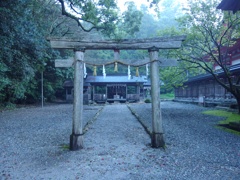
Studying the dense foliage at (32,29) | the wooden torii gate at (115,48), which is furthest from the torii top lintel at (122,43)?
the dense foliage at (32,29)

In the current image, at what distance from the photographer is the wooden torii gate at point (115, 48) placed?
5.39 metres

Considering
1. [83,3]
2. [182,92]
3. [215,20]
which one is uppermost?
[83,3]

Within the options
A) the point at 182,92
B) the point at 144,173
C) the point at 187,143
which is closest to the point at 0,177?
the point at 144,173

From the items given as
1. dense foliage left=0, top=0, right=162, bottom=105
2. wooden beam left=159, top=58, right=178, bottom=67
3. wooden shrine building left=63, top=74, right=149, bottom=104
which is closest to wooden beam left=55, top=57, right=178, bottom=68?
wooden beam left=159, top=58, right=178, bottom=67

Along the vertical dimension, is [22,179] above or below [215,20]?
below

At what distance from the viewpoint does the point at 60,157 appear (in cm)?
488

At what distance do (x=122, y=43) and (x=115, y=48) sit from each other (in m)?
0.26

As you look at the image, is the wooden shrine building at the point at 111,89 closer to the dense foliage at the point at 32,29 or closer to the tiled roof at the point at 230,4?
the dense foliage at the point at 32,29

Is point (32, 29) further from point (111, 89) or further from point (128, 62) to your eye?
point (111, 89)

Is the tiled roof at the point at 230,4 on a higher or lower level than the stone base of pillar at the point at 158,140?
higher

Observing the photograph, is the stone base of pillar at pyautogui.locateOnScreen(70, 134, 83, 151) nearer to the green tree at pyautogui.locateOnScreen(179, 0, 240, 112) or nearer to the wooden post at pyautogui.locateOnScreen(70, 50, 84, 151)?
the wooden post at pyautogui.locateOnScreen(70, 50, 84, 151)

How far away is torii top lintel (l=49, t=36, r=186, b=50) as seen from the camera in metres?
5.53

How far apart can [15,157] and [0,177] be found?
4.20 feet

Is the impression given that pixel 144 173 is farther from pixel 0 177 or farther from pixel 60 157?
pixel 0 177
